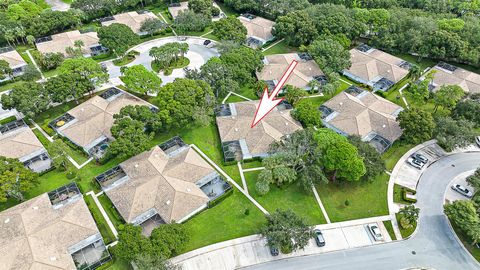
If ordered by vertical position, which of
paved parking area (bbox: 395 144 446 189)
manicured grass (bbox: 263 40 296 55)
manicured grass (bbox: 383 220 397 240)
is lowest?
manicured grass (bbox: 383 220 397 240)

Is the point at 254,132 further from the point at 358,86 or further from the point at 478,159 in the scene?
the point at 478,159

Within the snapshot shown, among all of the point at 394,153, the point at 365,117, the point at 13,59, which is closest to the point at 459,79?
the point at 365,117

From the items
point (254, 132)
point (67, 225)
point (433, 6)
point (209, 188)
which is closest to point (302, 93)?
point (254, 132)

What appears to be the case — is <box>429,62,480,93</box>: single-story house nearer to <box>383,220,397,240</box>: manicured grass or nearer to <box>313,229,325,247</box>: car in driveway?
<box>383,220,397,240</box>: manicured grass

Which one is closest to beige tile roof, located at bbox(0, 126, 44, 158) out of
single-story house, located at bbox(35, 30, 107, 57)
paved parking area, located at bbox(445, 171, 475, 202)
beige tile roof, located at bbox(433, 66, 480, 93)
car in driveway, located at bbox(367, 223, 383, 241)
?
single-story house, located at bbox(35, 30, 107, 57)

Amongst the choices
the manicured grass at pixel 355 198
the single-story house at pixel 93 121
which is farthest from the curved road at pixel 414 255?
the single-story house at pixel 93 121

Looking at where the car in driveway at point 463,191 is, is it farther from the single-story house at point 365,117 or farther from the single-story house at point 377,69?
the single-story house at point 377,69
